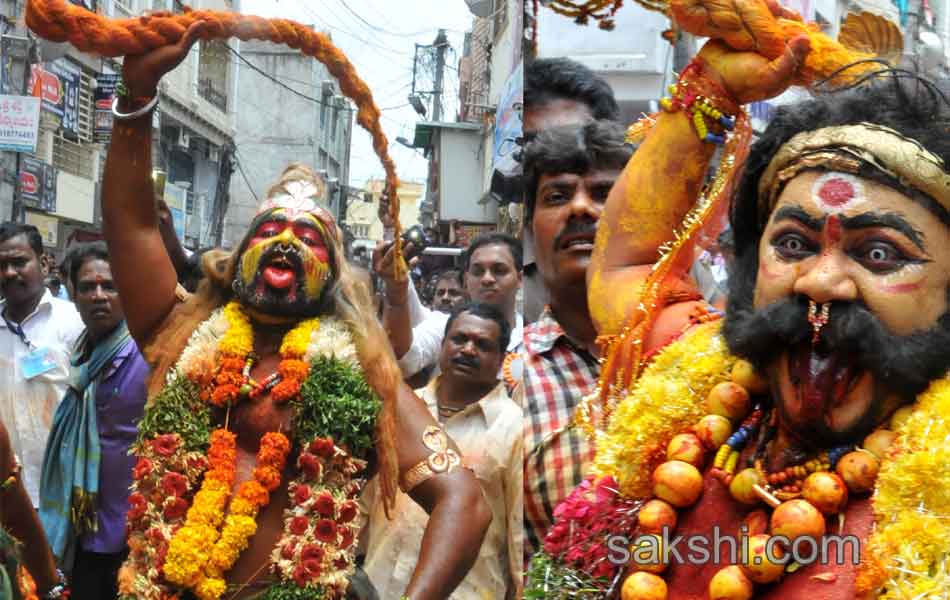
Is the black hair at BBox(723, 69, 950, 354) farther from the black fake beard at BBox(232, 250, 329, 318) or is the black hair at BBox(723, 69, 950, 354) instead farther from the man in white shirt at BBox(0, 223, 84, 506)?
the man in white shirt at BBox(0, 223, 84, 506)

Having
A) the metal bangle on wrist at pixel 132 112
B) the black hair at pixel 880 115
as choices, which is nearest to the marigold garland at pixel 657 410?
the black hair at pixel 880 115

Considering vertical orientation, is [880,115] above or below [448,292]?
above

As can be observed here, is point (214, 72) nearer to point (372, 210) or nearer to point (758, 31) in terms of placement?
point (372, 210)

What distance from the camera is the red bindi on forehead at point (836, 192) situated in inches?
75.0

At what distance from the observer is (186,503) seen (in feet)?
8.10

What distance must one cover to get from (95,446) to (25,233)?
55cm

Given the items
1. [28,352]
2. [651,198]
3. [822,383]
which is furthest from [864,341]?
[28,352]

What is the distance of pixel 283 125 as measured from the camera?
8.93 ft

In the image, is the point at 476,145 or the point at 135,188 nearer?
the point at 135,188

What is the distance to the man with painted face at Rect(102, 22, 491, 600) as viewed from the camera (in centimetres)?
245

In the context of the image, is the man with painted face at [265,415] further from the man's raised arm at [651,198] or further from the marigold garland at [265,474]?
the man's raised arm at [651,198]

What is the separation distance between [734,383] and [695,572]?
371 mm

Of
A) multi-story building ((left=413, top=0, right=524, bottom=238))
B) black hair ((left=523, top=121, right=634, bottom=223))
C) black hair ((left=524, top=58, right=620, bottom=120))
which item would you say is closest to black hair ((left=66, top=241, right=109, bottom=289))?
multi-story building ((left=413, top=0, right=524, bottom=238))

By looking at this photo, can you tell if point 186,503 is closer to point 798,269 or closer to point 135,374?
point 135,374
